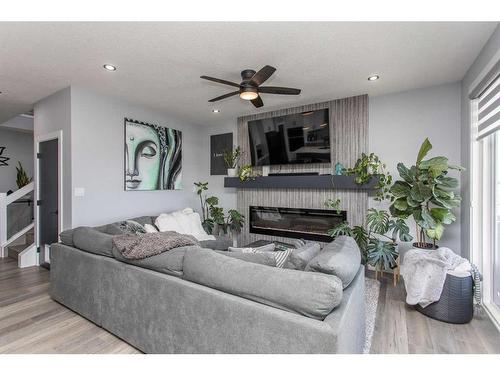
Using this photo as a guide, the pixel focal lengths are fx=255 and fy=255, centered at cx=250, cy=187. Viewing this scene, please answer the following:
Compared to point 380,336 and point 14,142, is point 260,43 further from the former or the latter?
point 14,142

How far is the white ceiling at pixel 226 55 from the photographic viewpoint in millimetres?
2008

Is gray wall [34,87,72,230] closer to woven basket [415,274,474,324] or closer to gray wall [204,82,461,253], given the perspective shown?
gray wall [204,82,461,253]

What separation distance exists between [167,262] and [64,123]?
9.07ft

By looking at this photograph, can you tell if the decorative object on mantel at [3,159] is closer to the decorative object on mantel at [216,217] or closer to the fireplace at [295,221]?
the decorative object on mantel at [216,217]

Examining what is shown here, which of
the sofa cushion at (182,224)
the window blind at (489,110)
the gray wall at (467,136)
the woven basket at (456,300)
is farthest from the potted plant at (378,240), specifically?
the sofa cushion at (182,224)

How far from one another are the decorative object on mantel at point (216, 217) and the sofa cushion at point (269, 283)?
2.91 m

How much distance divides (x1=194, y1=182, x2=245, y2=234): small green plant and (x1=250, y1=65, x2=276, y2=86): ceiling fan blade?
2.52 metres

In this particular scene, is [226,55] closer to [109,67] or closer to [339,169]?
[109,67]

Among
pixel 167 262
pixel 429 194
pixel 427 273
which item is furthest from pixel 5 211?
pixel 429 194

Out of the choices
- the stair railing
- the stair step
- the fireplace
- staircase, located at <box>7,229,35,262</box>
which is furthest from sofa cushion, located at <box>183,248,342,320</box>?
the stair railing

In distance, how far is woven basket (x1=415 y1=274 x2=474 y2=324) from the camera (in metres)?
2.18
